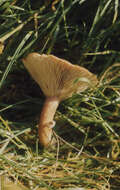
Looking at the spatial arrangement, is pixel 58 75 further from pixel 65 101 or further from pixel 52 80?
pixel 65 101

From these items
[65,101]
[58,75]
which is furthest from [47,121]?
[58,75]

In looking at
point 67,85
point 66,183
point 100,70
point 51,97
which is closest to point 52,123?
point 51,97

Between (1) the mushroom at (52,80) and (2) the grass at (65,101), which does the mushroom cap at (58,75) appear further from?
(2) the grass at (65,101)

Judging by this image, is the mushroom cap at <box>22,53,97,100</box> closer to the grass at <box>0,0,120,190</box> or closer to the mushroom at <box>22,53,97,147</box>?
the mushroom at <box>22,53,97,147</box>

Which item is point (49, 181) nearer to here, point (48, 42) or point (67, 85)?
point (67, 85)

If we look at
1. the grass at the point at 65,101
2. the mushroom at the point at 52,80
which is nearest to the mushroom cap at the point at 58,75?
the mushroom at the point at 52,80

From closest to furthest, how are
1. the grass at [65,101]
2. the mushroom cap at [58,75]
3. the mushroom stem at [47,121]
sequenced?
the mushroom cap at [58,75], the grass at [65,101], the mushroom stem at [47,121]

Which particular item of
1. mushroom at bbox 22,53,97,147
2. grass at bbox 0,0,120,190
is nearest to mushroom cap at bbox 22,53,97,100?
mushroom at bbox 22,53,97,147
